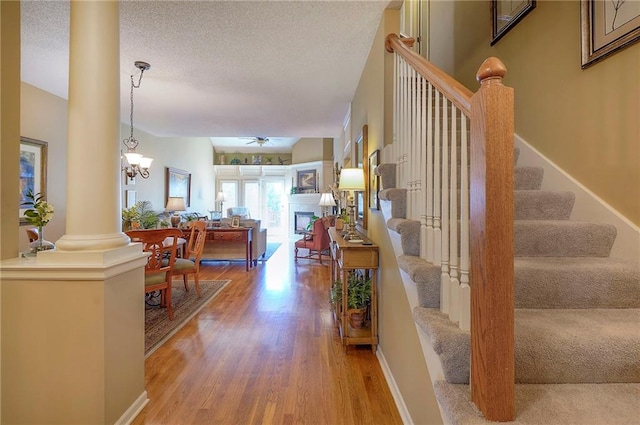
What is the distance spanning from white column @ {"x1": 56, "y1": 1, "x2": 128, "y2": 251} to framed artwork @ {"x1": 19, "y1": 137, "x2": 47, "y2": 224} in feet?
9.57

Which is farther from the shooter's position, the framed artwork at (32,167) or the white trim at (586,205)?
the framed artwork at (32,167)

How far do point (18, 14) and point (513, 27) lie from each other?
3333 millimetres

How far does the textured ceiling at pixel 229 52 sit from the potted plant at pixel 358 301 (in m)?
2.21

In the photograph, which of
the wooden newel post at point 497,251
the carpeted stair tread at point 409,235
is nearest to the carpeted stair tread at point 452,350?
the wooden newel post at point 497,251

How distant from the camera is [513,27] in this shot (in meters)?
2.37

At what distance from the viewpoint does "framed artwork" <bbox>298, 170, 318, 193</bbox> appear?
10.0 m

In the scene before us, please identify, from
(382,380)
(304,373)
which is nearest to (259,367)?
(304,373)

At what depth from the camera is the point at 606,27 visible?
65.9 inches

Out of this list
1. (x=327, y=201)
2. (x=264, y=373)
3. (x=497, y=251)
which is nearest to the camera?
(x=497, y=251)

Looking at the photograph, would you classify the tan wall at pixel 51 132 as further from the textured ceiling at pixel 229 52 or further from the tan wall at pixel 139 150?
the textured ceiling at pixel 229 52

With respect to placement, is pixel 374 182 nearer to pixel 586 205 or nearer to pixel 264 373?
pixel 586 205

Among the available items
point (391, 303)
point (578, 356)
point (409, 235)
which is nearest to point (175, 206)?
point (391, 303)

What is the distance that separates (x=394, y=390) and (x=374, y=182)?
1.59 metres

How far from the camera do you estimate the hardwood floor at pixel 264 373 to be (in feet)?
5.81
